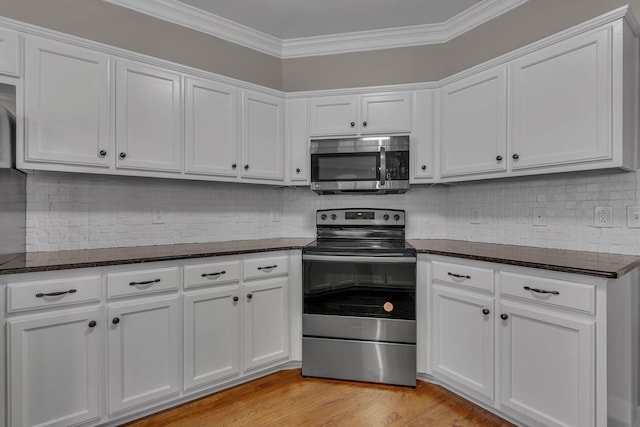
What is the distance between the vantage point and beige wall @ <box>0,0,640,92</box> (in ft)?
6.68

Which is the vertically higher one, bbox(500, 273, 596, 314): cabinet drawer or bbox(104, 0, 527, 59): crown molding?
bbox(104, 0, 527, 59): crown molding

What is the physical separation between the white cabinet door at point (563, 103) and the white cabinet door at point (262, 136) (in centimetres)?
170

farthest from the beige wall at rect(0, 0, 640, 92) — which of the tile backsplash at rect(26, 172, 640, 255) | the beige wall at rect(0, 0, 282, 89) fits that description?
the tile backsplash at rect(26, 172, 640, 255)

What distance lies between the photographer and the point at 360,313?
7.72ft

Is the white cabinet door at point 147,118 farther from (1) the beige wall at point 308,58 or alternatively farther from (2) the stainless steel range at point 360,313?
(2) the stainless steel range at point 360,313

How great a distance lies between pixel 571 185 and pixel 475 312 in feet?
3.33

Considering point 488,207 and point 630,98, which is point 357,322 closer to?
point 488,207

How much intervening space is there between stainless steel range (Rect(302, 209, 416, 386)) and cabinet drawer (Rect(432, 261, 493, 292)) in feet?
0.54

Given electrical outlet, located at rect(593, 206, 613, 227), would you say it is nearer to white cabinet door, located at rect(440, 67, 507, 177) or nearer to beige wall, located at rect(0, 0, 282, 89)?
white cabinet door, located at rect(440, 67, 507, 177)

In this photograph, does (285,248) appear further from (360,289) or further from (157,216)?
(157,216)

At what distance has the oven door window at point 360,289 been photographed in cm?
230

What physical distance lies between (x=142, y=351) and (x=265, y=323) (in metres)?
0.79

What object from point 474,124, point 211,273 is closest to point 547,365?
point 474,124

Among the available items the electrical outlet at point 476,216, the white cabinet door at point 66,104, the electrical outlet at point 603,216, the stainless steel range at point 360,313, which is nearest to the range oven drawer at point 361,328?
the stainless steel range at point 360,313
